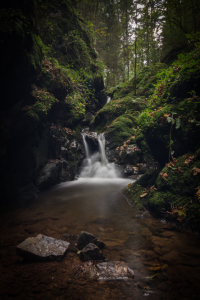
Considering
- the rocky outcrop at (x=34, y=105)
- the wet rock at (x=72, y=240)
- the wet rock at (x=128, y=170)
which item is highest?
the rocky outcrop at (x=34, y=105)

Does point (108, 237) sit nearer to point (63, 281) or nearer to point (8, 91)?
point (63, 281)

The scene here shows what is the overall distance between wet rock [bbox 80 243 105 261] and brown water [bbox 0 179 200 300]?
13 centimetres

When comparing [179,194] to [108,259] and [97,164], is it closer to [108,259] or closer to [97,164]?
[108,259]

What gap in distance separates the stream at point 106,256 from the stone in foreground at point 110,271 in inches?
3.2

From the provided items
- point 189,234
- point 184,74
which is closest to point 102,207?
point 189,234

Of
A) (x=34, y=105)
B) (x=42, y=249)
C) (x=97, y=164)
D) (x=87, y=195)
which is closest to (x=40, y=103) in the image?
(x=34, y=105)

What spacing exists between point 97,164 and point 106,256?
9.09 meters

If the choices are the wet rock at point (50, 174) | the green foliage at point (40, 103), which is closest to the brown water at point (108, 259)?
the wet rock at point (50, 174)

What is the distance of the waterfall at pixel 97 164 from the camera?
1091cm

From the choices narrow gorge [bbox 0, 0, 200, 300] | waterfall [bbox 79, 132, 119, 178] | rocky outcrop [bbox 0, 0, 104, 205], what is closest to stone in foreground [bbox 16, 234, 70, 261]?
narrow gorge [bbox 0, 0, 200, 300]

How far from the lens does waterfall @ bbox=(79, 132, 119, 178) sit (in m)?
10.9

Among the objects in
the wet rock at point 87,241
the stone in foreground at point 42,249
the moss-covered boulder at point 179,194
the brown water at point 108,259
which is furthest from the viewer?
the moss-covered boulder at point 179,194

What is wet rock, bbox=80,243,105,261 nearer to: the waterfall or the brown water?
the brown water

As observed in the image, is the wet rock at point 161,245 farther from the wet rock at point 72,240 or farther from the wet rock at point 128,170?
the wet rock at point 128,170
